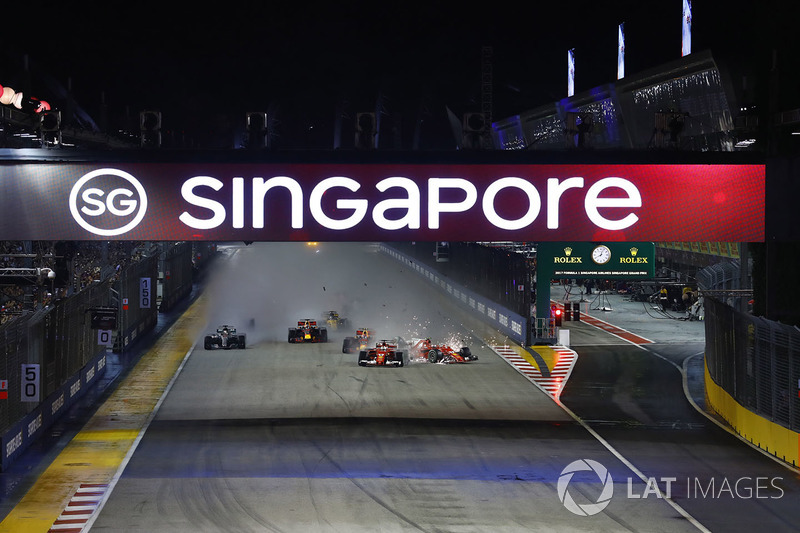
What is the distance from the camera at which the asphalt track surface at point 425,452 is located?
1939 cm

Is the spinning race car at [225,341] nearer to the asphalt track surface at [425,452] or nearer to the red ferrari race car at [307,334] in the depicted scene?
the asphalt track surface at [425,452]

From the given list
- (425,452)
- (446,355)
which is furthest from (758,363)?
(446,355)

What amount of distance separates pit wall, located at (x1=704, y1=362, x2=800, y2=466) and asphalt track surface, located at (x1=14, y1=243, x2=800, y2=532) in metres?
0.55

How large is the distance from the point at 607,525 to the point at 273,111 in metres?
13.8

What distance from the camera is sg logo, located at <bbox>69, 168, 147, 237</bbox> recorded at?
15.8m

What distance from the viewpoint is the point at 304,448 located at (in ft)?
83.8

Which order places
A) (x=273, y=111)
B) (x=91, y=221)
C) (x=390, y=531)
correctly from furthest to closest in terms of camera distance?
(x=273, y=111) → (x=390, y=531) → (x=91, y=221)

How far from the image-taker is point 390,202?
52.5 feet

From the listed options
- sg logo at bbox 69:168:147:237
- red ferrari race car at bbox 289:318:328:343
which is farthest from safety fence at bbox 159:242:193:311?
sg logo at bbox 69:168:147:237

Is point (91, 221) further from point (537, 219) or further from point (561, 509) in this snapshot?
point (561, 509)

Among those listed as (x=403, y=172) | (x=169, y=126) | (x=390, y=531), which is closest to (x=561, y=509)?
(x=390, y=531)

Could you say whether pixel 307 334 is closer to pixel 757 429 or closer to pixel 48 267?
pixel 48 267

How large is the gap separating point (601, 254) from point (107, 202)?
28.8 m
